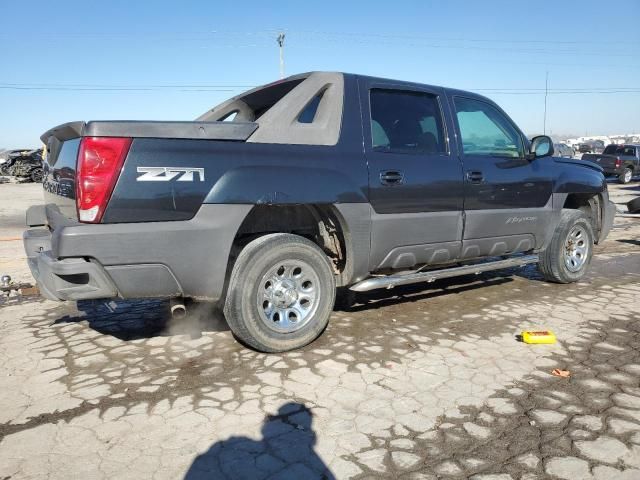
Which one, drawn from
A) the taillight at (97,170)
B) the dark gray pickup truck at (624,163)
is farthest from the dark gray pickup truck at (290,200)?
the dark gray pickup truck at (624,163)

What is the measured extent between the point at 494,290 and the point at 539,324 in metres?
1.19

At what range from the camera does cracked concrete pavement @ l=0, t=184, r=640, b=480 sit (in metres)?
2.34

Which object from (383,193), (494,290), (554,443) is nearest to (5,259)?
(383,193)

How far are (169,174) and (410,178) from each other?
1907mm

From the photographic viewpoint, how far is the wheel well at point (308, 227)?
3713 millimetres

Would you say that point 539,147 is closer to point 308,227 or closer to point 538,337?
point 538,337

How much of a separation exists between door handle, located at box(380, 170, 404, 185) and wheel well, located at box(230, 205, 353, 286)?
478 millimetres

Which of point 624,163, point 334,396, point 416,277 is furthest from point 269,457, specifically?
point 624,163

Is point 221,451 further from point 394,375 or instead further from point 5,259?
point 5,259

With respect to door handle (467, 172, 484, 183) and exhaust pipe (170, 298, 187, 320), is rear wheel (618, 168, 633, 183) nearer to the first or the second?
door handle (467, 172, 484, 183)

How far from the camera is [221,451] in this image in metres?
2.42

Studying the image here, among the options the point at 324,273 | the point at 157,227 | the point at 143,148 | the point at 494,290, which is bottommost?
the point at 494,290

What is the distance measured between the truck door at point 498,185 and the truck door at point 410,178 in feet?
0.61

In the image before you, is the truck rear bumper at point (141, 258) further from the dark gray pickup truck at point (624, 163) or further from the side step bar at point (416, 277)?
the dark gray pickup truck at point (624, 163)
